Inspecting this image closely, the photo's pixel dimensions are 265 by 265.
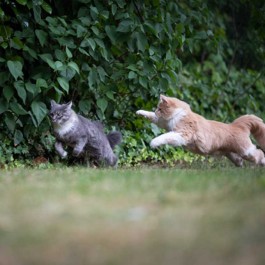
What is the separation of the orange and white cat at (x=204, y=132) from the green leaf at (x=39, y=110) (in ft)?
5.30

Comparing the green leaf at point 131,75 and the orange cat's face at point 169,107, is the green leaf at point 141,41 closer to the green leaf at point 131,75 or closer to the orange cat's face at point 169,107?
the green leaf at point 131,75

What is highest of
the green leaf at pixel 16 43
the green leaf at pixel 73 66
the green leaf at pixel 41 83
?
the green leaf at pixel 16 43

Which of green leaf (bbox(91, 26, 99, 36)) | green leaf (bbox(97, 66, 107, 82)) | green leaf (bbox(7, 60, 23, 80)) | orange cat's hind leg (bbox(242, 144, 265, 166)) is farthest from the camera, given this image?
green leaf (bbox(97, 66, 107, 82))

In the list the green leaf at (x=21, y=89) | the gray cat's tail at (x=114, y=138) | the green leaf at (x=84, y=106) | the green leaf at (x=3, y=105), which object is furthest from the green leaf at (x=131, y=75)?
the green leaf at (x=3, y=105)

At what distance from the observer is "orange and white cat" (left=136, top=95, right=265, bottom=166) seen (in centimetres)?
846

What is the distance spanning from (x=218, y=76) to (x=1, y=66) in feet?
25.9

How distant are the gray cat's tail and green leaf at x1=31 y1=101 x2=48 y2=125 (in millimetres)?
1209

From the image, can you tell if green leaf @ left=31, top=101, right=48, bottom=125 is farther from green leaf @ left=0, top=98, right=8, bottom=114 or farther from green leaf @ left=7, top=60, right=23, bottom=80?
green leaf @ left=7, top=60, right=23, bottom=80

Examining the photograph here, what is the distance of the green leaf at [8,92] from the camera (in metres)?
8.43

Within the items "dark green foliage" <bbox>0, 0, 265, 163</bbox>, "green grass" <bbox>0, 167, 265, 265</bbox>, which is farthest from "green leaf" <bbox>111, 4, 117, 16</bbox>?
"green grass" <bbox>0, 167, 265, 265</bbox>

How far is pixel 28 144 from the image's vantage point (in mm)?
9352

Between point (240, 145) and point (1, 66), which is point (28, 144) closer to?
point (1, 66)

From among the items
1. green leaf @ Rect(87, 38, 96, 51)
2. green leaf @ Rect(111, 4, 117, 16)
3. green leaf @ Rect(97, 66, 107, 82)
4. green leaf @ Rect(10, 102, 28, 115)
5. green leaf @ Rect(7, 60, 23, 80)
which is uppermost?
green leaf @ Rect(111, 4, 117, 16)

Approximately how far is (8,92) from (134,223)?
192 inches
